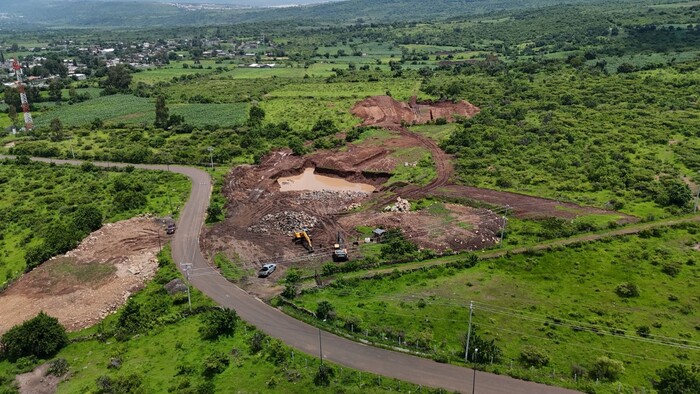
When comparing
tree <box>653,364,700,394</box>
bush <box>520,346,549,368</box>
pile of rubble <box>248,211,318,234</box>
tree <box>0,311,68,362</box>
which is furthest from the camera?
pile of rubble <box>248,211,318,234</box>

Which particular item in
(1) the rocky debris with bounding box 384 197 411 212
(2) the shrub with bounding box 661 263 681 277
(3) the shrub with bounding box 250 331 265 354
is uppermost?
(1) the rocky debris with bounding box 384 197 411 212

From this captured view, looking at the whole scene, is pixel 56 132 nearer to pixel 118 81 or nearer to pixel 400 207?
pixel 118 81

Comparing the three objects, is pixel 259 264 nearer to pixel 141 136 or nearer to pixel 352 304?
pixel 352 304

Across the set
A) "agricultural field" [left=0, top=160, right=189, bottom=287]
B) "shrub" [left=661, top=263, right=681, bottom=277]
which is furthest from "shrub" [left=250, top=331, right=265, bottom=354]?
"shrub" [left=661, top=263, right=681, bottom=277]

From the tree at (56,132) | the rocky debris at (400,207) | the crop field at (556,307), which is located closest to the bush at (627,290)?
the crop field at (556,307)

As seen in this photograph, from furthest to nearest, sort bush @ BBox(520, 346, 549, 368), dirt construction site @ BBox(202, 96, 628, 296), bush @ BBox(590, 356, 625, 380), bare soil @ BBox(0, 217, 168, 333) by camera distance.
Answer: dirt construction site @ BBox(202, 96, 628, 296) < bare soil @ BBox(0, 217, 168, 333) < bush @ BBox(520, 346, 549, 368) < bush @ BBox(590, 356, 625, 380)

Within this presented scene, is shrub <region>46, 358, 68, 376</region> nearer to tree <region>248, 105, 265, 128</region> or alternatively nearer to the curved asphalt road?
the curved asphalt road

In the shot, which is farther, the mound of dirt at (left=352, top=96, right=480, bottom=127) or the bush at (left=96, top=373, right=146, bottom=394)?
the mound of dirt at (left=352, top=96, right=480, bottom=127)

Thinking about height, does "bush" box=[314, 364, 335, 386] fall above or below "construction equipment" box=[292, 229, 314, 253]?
below
